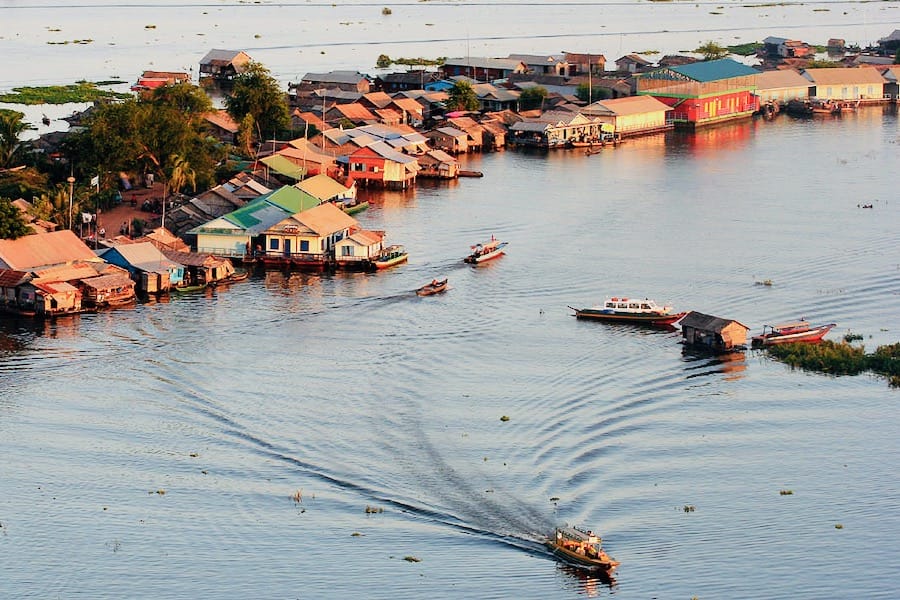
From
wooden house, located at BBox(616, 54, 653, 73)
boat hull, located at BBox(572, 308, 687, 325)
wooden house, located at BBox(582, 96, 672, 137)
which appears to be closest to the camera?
boat hull, located at BBox(572, 308, 687, 325)

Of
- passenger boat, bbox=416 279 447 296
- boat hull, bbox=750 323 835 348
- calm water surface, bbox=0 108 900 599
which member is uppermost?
passenger boat, bbox=416 279 447 296

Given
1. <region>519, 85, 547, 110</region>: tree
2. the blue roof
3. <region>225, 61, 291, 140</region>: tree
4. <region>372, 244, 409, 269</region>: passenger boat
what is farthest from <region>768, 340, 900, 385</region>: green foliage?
the blue roof

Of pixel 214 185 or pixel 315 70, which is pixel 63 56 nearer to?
pixel 315 70

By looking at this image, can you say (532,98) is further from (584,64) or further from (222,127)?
(222,127)

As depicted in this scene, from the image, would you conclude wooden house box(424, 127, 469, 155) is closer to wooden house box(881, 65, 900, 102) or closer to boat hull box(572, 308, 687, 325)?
boat hull box(572, 308, 687, 325)

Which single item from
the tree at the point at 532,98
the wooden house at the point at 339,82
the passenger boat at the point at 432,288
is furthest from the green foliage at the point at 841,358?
the wooden house at the point at 339,82

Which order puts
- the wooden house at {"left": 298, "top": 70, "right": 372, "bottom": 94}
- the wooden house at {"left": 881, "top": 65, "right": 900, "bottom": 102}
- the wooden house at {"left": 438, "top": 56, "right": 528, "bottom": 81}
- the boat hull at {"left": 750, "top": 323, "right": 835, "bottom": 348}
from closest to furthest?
the boat hull at {"left": 750, "top": 323, "right": 835, "bottom": 348} → the wooden house at {"left": 298, "top": 70, "right": 372, "bottom": 94} → the wooden house at {"left": 438, "top": 56, "right": 528, "bottom": 81} → the wooden house at {"left": 881, "top": 65, "right": 900, "bottom": 102}
